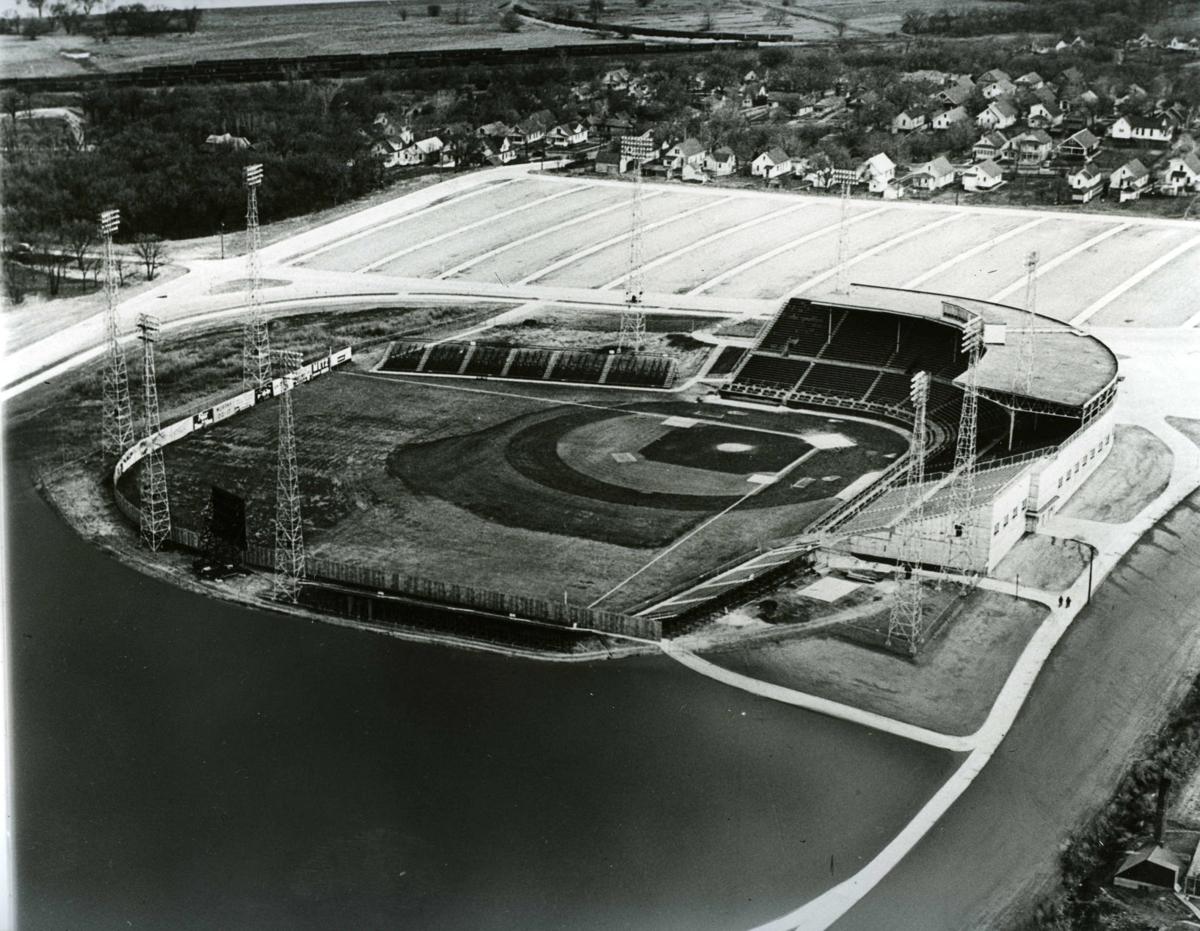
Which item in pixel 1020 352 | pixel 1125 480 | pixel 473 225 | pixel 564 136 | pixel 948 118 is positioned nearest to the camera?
pixel 1125 480

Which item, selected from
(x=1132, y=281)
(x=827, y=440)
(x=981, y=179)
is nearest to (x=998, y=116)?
(x=981, y=179)

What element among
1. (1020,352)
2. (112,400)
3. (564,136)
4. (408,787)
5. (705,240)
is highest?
(564,136)

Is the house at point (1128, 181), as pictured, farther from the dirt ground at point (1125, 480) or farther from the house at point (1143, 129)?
the dirt ground at point (1125, 480)

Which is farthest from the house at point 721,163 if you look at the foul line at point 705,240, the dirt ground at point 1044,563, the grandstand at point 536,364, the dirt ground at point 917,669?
the dirt ground at point 917,669

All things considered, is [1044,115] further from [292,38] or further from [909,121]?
[292,38]

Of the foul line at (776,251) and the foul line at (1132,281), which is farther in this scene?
the foul line at (776,251)

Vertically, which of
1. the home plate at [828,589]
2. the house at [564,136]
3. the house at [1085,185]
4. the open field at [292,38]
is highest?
the open field at [292,38]
